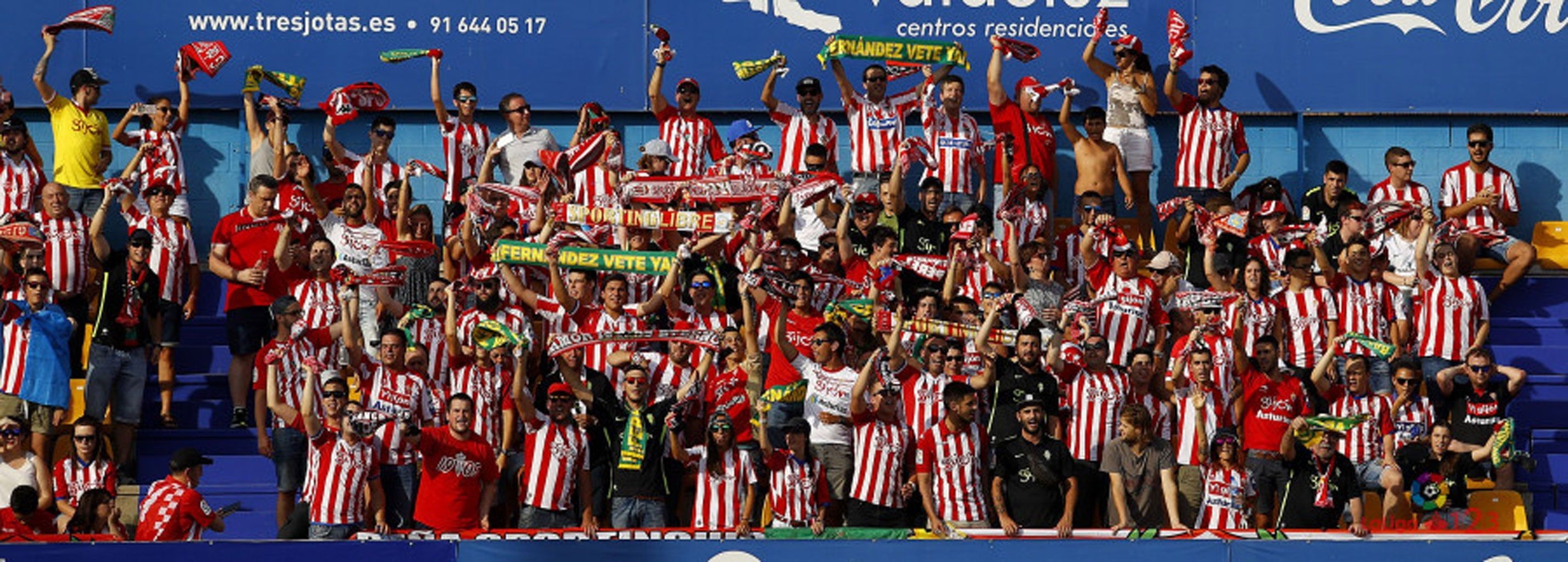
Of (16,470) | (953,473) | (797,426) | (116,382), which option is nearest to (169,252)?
(116,382)

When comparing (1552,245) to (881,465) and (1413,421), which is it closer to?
(1413,421)

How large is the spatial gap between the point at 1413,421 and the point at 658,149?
20.7ft

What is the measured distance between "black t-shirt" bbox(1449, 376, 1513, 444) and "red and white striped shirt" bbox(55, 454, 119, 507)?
8.81 metres

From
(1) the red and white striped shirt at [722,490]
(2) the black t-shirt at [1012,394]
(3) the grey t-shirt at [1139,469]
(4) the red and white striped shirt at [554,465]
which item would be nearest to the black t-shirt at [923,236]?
(2) the black t-shirt at [1012,394]

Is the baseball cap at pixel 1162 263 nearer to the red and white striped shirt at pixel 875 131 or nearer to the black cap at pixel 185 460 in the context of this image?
the red and white striped shirt at pixel 875 131

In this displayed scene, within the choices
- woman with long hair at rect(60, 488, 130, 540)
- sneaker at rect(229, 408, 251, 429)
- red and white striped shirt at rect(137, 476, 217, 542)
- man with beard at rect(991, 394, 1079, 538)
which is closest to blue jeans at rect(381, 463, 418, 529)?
red and white striped shirt at rect(137, 476, 217, 542)

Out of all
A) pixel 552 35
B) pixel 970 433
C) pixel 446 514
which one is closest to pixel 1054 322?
pixel 970 433

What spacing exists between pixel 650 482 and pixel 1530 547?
17.4 feet

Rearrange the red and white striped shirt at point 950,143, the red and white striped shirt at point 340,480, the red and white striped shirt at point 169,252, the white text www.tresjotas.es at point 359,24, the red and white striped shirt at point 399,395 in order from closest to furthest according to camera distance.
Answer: the red and white striped shirt at point 340,480
the red and white striped shirt at point 399,395
the red and white striped shirt at point 169,252
the red and white striped shirt at point 950,143
the white text www.tresjotas.es at point 359,24

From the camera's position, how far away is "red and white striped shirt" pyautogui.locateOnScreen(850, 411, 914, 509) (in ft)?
55.0

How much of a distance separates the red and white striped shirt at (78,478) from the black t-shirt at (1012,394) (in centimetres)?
561

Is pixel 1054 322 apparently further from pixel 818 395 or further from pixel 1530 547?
pixel 1530 547

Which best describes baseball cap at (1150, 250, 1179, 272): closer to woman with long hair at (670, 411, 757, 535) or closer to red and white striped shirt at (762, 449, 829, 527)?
red and white striped shirt at (762, 449, 829, 527)

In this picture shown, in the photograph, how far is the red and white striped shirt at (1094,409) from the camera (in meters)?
17.2
